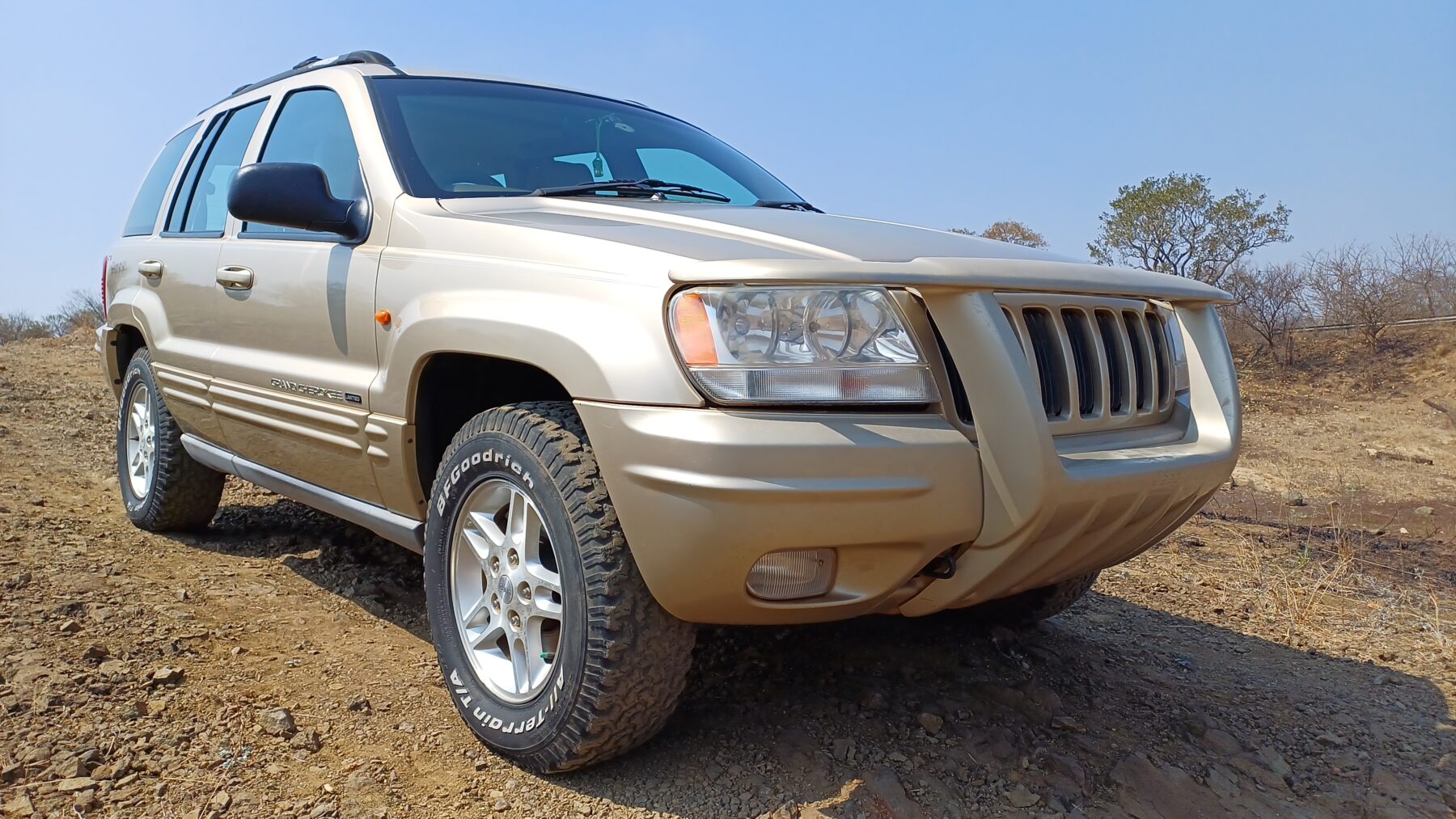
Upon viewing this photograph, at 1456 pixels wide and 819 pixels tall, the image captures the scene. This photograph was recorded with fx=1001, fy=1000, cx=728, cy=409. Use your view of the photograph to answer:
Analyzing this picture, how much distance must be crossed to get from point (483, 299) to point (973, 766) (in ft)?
5.20

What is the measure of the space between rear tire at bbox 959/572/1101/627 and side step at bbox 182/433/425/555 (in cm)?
174

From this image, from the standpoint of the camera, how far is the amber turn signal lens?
1863 mm

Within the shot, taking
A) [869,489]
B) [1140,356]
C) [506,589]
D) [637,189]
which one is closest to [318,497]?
[506,589]

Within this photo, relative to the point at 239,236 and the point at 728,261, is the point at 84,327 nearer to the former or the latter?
the point at 239,236

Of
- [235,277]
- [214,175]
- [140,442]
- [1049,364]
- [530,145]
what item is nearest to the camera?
[1049,364]

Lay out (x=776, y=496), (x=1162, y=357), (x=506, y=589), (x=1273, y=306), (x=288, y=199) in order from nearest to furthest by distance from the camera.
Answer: (x=776, y=496), (x=506, y=589), (x=1162, y=357), (x=288, y=199), (x=1273, y=306)

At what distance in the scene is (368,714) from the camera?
101 inches

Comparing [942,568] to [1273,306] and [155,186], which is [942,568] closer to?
[155,186]

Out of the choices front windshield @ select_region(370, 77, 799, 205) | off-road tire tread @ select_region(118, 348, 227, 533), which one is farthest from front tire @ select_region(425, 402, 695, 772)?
off-road tire tread @ select_region(118, 348, 227, 533)

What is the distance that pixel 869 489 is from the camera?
182 centimetres

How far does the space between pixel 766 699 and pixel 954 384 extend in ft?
3.67

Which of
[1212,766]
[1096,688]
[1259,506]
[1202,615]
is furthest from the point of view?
[1259,506]

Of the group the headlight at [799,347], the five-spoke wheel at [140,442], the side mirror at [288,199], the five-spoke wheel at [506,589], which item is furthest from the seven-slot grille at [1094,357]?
the five-spoke wheel at [140,442]

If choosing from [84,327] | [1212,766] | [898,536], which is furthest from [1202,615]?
[84,327]
